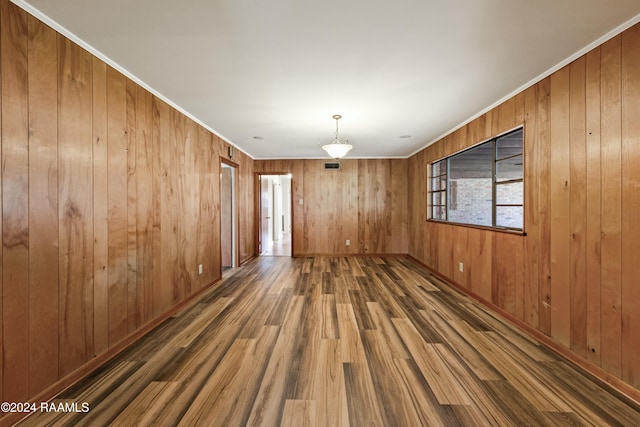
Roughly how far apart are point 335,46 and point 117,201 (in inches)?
85.8

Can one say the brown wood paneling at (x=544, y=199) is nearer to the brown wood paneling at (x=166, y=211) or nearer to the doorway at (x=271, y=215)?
the brown wood paneling at (x=166, y=211)

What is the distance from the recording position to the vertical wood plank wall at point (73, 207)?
137 cm

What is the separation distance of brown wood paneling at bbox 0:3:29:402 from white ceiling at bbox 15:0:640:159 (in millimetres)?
254

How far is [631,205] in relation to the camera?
5.17ft

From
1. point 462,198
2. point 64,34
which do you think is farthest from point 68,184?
point 462,198

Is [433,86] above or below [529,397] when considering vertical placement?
above

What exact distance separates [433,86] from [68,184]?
3.13 meters

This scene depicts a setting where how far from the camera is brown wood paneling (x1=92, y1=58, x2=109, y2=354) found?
1.87 m

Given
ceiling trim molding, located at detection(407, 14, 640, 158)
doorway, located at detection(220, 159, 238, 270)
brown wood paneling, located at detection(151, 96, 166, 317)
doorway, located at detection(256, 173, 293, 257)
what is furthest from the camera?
doorway, located at detection(256, 173, 293, 257)

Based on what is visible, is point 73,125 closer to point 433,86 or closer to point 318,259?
point 433,86

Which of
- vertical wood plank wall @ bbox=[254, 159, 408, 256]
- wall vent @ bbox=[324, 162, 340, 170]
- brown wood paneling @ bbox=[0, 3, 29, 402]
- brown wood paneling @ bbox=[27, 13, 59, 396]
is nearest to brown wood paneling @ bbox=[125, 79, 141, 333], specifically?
brown wood paneling @ bbox=[27, 13, 59, 396]

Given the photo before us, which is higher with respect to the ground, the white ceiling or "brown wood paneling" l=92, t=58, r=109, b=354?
the white ceiling

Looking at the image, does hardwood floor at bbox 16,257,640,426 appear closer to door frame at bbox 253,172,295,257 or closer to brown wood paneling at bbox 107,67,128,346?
brown wood paneling at bbox 107,67,128,346

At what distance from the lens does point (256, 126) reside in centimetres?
360
